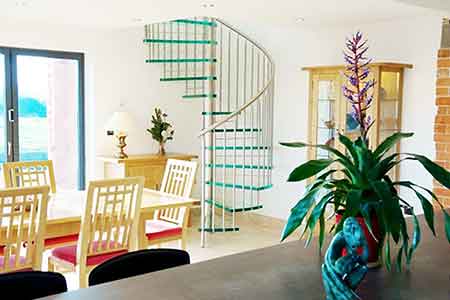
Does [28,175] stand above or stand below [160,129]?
below

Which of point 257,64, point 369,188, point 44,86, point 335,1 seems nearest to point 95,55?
point 44,86

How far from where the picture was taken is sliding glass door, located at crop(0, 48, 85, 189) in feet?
18.5

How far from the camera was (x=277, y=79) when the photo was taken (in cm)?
649

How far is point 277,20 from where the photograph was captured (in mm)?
5258

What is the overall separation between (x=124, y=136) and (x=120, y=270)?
14.7ft

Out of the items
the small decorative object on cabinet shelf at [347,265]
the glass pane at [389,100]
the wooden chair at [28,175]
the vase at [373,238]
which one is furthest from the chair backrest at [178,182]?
the small decorative object on cabinet shelf at [347,265]

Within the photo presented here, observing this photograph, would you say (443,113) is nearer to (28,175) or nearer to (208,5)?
(208,5)

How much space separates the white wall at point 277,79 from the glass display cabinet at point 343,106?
13 centimetres

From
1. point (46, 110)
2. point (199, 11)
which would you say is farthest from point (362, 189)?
point (46, 110)

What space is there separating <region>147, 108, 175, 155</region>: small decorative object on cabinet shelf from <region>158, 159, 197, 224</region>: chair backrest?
179 cm

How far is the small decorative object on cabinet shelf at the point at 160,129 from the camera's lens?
6457mm

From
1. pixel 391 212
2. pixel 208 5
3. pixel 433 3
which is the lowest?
pixel 391 212

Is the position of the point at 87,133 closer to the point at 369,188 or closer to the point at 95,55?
the point at 95,55

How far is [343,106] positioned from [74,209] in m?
2.91
